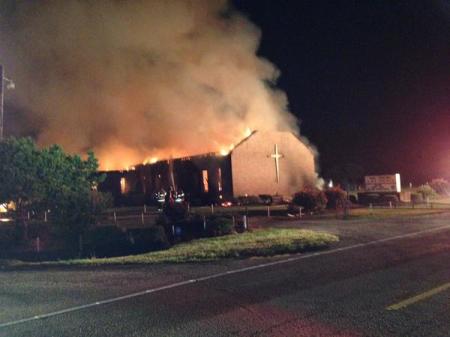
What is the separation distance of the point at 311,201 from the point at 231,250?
15954 mm

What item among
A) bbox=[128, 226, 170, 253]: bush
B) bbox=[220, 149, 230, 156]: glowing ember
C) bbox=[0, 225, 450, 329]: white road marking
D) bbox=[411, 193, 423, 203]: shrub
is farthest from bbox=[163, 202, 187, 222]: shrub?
bbox=[411, 193, 423, 203]: shrub

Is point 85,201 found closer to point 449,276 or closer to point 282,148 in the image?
point 449,276

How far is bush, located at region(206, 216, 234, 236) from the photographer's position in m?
17.8

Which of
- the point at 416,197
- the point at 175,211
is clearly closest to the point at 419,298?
the point at 175,211

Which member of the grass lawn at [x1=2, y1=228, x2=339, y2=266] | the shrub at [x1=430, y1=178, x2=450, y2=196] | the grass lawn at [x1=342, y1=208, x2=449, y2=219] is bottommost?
the grass lawn at [x1=2, y1=228, x2=339, y2=266]

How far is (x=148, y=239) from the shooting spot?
19.3m

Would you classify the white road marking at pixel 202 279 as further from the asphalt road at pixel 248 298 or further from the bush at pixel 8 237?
the bush at pixel 8 237

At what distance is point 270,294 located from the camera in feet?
24.9

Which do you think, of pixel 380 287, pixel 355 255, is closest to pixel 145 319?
pixel 380 287

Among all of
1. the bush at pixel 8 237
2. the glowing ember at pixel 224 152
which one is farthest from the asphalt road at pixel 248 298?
the glowing ember at pixel 224 152

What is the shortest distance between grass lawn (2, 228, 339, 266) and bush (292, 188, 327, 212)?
40.1 ft

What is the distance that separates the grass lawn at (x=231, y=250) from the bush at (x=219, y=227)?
1.71 m

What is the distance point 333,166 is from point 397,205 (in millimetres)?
35804

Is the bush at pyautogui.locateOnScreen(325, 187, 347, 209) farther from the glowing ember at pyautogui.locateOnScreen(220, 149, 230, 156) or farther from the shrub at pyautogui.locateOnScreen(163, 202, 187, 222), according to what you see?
the shrub at pyautogui.locateOnScreen(163, 202, 187, 222)
